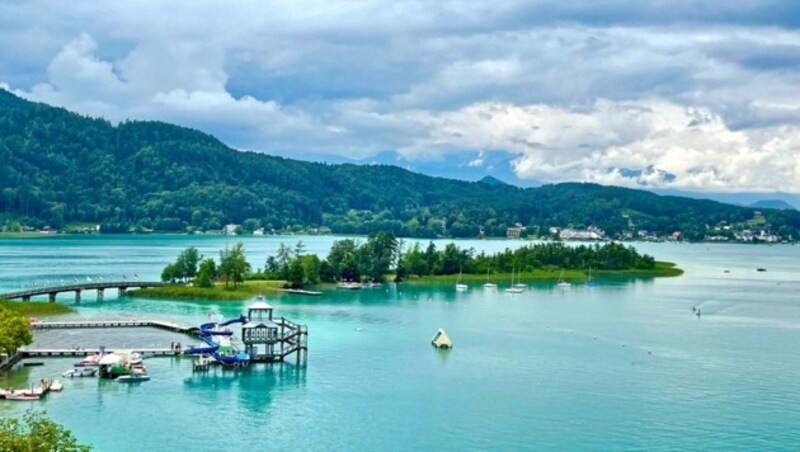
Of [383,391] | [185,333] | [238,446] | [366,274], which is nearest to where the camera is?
[238,446]

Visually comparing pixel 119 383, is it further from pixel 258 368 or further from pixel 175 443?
pixel 175 443

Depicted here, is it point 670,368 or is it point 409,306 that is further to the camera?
point 409,306

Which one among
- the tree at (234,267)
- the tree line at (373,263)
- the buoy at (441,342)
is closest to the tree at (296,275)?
the tree line at (373,263)

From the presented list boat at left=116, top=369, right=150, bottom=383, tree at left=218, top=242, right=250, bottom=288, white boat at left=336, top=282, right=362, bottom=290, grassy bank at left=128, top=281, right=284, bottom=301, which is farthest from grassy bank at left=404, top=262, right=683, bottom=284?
boat at left=116, top=369, right=150, bottom=383

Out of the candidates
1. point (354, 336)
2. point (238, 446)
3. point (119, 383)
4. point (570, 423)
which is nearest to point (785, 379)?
point (570, 423)

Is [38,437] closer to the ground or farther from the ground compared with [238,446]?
farther from the ground

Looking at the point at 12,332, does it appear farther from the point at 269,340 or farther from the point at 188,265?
the point at 188,265

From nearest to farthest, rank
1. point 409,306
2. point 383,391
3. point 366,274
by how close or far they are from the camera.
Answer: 1. point 383,391
2. point 409,306
3. point 366,274

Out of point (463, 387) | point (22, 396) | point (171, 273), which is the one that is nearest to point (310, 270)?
point (171, 273)
